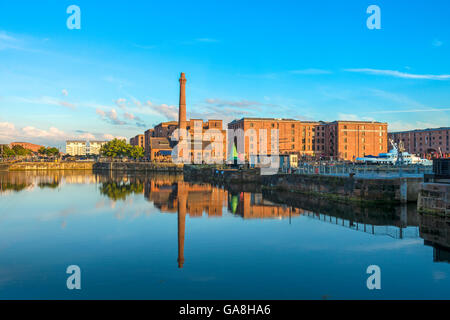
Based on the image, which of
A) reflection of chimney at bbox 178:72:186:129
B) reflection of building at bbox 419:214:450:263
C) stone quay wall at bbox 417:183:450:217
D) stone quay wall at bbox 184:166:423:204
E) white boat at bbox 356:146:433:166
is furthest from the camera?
reflection of chimney at bbox 178:72:186:129

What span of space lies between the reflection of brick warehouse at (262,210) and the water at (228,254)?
232 millimetres

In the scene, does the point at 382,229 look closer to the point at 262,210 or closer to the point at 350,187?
the point at 350,187

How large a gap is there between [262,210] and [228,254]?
769 inches

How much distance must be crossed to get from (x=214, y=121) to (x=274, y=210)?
141 metres

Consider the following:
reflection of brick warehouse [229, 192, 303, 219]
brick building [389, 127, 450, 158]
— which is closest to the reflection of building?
reflection of brick warehouse [229, 192, 303, 219]

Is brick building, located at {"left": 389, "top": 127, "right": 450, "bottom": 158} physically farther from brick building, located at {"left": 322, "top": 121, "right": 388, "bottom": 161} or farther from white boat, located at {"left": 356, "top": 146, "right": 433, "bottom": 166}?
white boat, located at {"left": 356, "top": 146, "right": 433, "bottom": 166}

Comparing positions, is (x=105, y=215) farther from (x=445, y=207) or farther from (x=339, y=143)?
(x=339, y=143)

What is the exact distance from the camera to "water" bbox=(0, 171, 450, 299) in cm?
1599

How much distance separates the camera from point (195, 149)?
534 feet

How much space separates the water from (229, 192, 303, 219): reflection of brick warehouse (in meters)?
0.23

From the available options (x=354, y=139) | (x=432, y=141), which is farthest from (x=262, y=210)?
(x=432, y=141)

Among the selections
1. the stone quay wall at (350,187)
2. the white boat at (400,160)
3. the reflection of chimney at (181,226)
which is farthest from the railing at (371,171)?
the reflection of chimney at (181,226)

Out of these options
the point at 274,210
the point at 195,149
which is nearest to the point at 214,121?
the point at 195,149

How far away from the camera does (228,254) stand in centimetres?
2197
